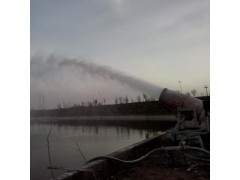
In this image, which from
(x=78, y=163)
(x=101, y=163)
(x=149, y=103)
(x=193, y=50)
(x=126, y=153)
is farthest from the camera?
(x=78, y=163)

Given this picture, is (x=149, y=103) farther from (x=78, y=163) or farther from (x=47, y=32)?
(x=78, y=163)

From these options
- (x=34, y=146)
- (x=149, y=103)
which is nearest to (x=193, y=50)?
(x=149, y=103)

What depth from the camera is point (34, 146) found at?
6.33 meters

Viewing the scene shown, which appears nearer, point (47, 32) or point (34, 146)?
point (47, 32)

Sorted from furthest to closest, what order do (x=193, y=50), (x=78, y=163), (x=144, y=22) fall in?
(x=78, y=163), (x=144, y=22), (x=193, y=50)
